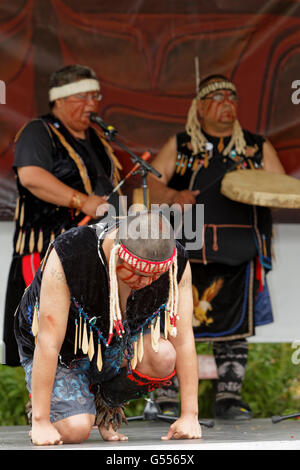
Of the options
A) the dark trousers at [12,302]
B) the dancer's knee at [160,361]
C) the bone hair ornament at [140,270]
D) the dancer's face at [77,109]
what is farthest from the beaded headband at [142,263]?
the dancer's face at [77,109]

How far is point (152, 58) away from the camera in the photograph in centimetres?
421

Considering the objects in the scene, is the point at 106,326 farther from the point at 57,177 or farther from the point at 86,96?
the point at 86,96

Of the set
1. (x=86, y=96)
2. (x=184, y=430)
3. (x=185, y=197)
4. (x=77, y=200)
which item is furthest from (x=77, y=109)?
(x=184, y=430)

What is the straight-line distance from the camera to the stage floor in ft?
7.12

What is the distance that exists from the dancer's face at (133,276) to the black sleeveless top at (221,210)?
4.77ft

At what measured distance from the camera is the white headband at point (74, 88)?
153 inches

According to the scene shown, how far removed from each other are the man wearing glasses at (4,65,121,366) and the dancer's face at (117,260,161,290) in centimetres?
118

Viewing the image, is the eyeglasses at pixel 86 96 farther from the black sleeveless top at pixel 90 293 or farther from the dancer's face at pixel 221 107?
the black sleeveless top at pixel 90 293

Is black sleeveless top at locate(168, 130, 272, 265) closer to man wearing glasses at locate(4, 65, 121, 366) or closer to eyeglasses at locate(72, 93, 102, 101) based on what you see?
man wearing glasses at locate(4, 65, 121, 366)

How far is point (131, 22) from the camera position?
4.15 meters

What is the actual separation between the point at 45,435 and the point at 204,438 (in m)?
0.51

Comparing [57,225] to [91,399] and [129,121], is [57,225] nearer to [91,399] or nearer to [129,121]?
[129,121]
